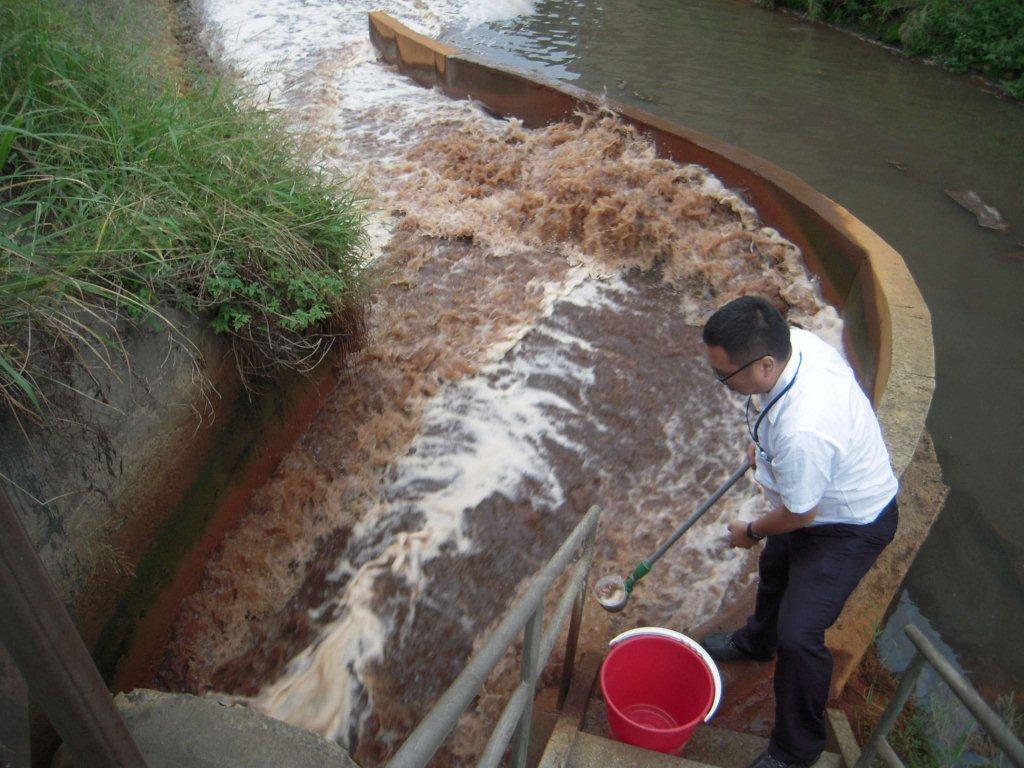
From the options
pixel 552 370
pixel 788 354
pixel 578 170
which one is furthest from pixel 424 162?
pixel 788 354

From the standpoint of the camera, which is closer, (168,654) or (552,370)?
(168,654)

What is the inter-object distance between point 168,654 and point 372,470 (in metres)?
1.54

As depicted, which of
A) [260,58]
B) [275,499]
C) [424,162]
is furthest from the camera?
[260,58]

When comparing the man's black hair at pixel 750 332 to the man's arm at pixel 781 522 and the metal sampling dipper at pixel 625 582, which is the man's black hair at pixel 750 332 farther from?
the metal sampling dipper at pixel 625 582

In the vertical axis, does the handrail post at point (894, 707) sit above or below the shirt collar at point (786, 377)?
below

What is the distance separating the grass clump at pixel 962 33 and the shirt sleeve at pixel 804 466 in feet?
38.8

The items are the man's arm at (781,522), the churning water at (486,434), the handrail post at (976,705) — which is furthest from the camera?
the churning water at (486,434)

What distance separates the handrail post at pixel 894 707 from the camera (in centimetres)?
209

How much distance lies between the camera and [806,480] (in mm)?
2482

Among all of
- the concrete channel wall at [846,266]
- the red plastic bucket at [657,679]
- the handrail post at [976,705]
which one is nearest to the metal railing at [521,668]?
the red plastic bucket at [657,679]

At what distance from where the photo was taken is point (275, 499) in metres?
4.26

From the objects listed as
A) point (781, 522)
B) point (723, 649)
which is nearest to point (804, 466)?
point (781, 522)

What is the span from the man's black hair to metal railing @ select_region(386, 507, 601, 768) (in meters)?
0.77

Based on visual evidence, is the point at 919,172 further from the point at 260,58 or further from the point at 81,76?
the point at 260,58
